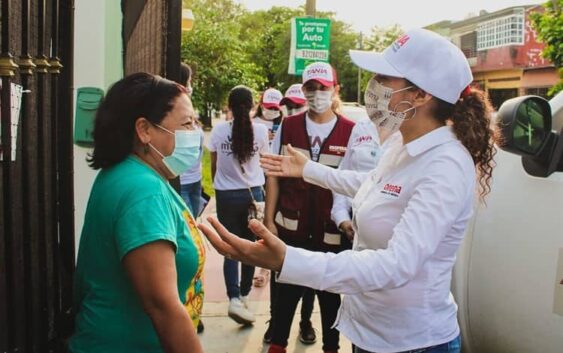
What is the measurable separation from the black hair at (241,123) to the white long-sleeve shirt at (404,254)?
283 centimetres

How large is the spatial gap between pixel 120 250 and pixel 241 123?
345cm

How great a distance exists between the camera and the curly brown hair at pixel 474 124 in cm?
218

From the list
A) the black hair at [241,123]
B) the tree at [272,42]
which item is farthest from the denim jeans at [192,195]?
the tree at [272,42]

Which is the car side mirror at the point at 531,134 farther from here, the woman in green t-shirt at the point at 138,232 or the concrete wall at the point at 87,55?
the concrete wall at the point at 87,55

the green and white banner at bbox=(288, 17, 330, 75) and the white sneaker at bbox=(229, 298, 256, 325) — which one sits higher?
the green and white banner at bbox=(288, 17, 330, 75)

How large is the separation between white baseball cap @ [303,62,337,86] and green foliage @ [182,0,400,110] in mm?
5278

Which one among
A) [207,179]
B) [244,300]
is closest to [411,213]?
[244,300]

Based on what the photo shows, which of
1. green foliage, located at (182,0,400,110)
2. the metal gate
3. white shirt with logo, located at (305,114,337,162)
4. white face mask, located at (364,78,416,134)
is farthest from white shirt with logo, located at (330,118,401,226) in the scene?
green foliage, located at (182,0,400,110)

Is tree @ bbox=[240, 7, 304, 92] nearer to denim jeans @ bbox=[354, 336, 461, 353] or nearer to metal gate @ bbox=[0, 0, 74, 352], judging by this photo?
metal gate @ bbox=[0, 0, 74, 352]

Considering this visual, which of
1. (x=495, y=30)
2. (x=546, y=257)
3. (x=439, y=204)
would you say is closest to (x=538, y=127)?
(x=546, y=257)

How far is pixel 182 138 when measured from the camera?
2178 millimetres

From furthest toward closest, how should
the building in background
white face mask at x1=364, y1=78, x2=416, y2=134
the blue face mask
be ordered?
the building in background < white face mask at x1=364, y1=78, x2=416, y2=134 < the blue face mask

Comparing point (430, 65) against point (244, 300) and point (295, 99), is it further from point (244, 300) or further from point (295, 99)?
point (295, 99)

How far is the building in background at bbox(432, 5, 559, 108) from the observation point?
3691 centimetres
